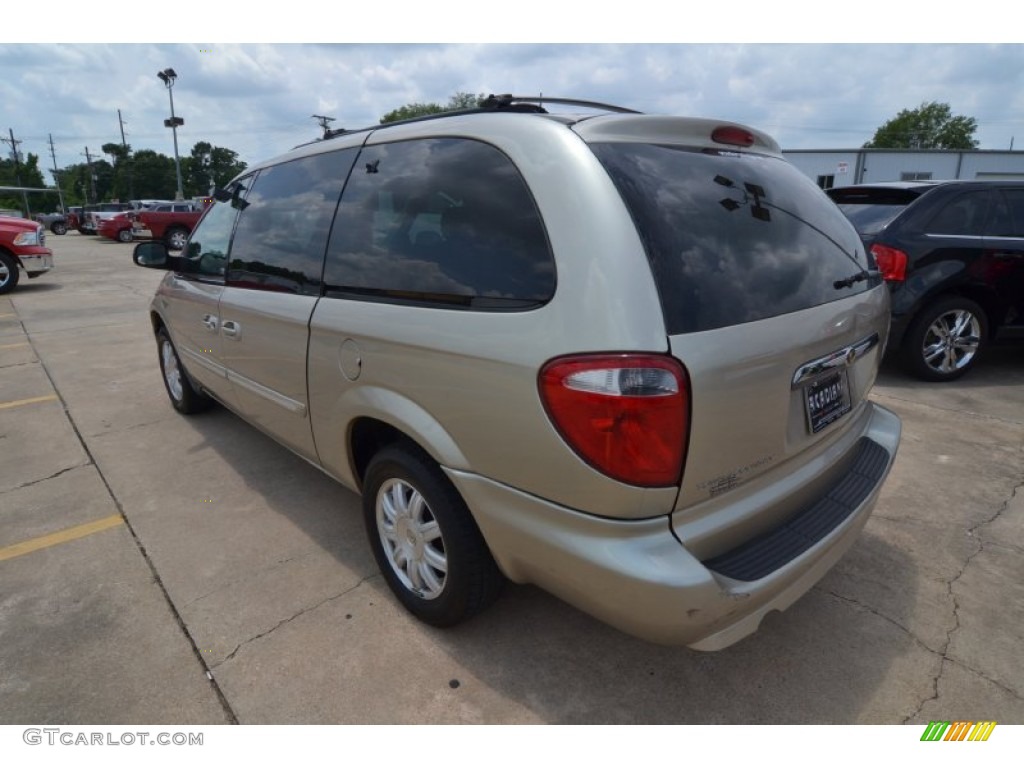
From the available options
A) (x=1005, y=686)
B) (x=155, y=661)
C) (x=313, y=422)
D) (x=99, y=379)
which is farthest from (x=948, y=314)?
(x=99, y=379)

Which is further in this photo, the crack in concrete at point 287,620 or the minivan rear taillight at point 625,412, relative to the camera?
the crack in concrete at point 287,620

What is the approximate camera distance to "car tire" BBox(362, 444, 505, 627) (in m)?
2.04

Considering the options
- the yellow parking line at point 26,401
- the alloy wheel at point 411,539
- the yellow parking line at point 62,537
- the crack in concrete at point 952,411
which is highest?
the alloy wheel at point 411,539

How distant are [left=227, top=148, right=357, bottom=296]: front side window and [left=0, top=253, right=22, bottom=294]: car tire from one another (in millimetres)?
11457

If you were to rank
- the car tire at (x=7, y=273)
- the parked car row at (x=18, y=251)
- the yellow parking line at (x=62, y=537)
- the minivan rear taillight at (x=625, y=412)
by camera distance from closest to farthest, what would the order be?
the minivan rear taillight at (x=625, y=412), the yellow parking line at (x=62, y=537), the parked car row at (x=18, y=251), the car tire at (x=7, y=273)

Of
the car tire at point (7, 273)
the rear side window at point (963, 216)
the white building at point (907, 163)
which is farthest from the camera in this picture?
the white building at point (907, 163)

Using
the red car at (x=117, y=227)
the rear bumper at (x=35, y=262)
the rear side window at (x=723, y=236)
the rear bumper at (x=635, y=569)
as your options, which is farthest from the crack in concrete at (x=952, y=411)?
the red car at (x=117, y=227)

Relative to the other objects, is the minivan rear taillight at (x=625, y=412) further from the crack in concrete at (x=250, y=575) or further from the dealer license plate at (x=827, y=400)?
the crack in concrete at (x=250, y=575)

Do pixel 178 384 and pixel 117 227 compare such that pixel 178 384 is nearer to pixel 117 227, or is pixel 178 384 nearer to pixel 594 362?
pixel 594 362

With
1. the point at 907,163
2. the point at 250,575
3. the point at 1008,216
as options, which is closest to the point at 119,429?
the point at 250,575
